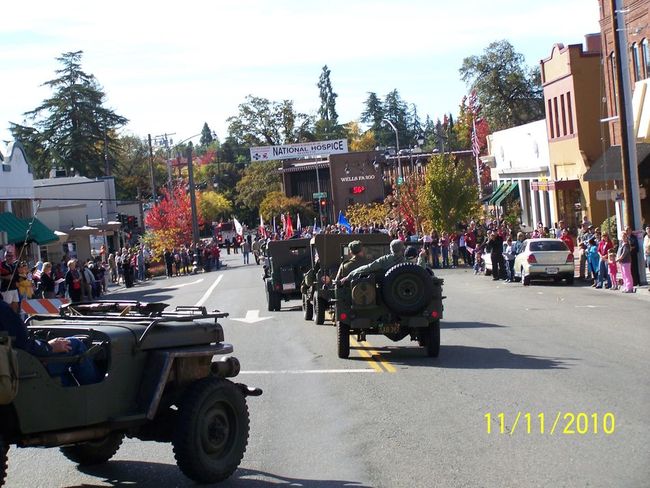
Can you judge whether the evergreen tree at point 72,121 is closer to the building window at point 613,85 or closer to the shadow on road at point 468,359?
the building window at point 613,85

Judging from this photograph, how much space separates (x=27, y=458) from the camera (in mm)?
9938

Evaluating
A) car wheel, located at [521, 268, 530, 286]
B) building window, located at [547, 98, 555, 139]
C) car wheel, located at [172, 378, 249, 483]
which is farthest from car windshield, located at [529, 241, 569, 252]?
car wheel, located at [172, 378, 249, 483]

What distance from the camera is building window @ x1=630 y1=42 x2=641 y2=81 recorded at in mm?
38344

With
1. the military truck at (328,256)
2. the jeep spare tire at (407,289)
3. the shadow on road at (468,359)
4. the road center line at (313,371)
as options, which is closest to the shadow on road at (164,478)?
the road center line at (313,371)

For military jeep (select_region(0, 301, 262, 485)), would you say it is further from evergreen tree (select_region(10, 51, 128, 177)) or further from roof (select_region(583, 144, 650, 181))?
evergreen tree (select_region(10, 51, 128, 177))

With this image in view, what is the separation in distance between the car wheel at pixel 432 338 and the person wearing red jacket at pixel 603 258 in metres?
14.0

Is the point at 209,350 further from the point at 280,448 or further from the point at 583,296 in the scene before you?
the point at 583,296

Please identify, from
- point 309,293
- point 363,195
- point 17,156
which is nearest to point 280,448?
point 309,293

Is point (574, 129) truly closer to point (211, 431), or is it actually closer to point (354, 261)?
point (354, 261)

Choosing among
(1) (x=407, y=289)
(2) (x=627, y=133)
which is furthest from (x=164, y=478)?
(2) (x=627, y=133)

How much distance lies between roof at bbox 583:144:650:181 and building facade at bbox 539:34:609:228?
5989 millimetres

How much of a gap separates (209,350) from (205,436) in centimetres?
75

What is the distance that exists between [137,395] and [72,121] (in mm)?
79453

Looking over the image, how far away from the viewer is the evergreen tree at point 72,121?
8375 centimetres
